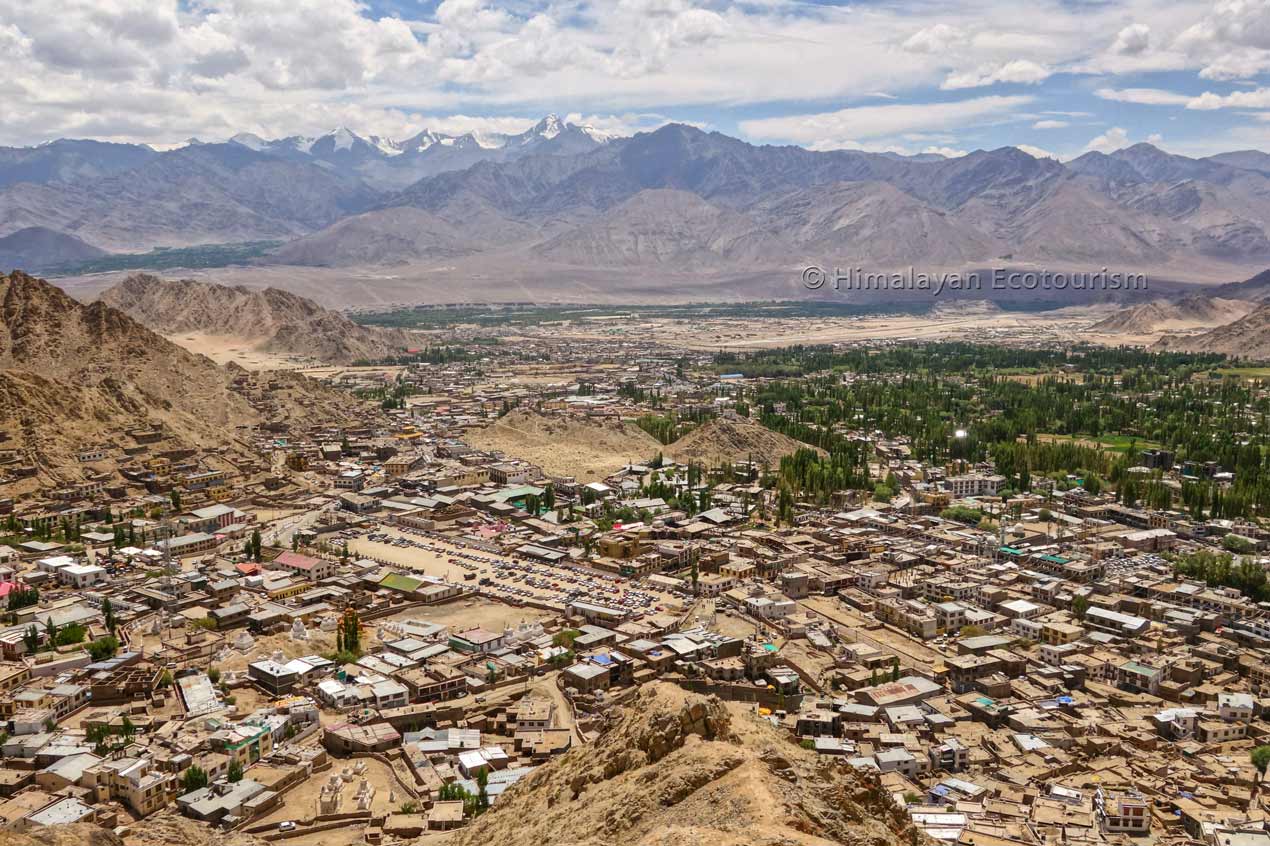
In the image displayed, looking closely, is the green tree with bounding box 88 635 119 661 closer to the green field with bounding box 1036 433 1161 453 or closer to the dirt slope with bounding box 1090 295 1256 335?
the green field with bounding box 1036 433 1161 453

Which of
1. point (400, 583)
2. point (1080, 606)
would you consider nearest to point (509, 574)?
point (400, 583)

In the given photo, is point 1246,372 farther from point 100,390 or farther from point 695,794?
point 695,794

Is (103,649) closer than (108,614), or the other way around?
(103,649)

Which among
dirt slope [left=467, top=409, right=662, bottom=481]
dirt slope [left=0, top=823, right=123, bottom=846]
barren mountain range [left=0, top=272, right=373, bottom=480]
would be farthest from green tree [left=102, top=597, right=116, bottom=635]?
dirt slope [left=467, top=409, right=662, bottom=481]

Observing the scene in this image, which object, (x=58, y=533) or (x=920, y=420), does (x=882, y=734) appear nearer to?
(x=58, y=533)

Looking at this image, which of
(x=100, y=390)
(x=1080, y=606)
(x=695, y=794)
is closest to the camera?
(x=695, y=794)

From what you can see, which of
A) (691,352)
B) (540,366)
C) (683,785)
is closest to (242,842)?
(683,785)

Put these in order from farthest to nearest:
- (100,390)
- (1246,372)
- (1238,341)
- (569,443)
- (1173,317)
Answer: (1173,317), (1238,341), (1246,372), (569,443), (100,390)
